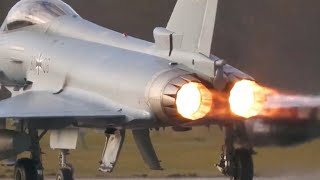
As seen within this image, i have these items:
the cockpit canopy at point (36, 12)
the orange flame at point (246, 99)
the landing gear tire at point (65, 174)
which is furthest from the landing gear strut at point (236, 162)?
the cockpit canopy at point (36, 12)

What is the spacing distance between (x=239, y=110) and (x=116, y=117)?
5.75 ft

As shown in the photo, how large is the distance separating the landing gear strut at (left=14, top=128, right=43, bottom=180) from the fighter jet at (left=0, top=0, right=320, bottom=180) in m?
0.01

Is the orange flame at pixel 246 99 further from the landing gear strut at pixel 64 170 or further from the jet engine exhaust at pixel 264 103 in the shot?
the landing gear strut at pixel 64 170

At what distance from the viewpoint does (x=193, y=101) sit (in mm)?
11992

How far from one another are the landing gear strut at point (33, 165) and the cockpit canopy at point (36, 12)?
2297 millimetres

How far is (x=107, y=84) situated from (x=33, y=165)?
6.44ft

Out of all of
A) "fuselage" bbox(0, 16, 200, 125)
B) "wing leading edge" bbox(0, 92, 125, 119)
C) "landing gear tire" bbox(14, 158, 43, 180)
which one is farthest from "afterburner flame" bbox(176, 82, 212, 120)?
"landing gear tire" bbox(14, 158, 43, 180)

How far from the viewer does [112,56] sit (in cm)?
1345

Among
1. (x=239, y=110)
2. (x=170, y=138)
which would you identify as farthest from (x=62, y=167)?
(x=170, y=138)

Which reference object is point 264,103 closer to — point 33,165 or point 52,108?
point 52,108

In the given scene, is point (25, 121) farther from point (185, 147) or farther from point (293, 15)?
point (293, 15)

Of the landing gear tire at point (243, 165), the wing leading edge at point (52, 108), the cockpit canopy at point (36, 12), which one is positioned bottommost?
the landing gear tire at point (243, 165)

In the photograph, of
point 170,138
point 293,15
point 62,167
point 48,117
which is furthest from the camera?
point 293,15

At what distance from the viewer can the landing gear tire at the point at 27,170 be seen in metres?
14.0
